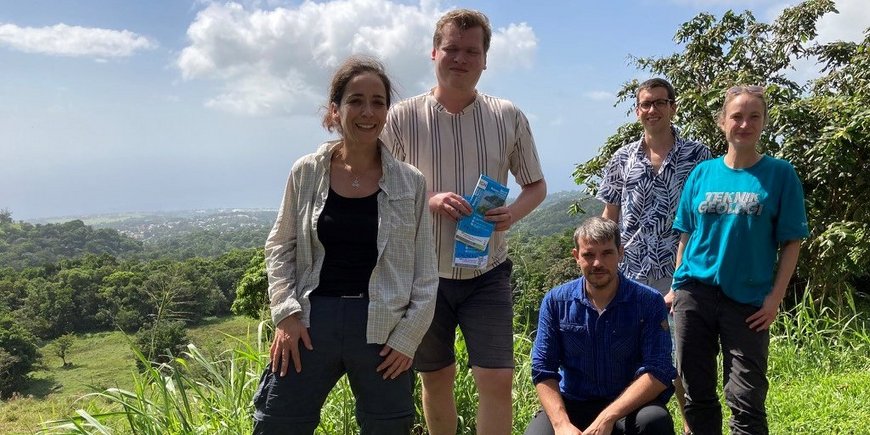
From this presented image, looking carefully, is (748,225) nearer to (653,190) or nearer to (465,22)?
(653,190)

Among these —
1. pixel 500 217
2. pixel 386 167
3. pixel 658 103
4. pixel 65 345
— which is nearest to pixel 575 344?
pixel 500 217

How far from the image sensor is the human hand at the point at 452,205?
2.38 metres

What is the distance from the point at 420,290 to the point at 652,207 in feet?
4.70

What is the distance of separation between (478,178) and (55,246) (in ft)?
261

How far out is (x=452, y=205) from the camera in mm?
2381

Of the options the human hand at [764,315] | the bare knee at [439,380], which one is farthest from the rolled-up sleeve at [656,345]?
the bare knee at [439,380]

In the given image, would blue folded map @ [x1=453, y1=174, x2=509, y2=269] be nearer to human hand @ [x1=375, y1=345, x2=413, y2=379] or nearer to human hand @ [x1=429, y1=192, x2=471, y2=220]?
human hand @ [x1=429, y1=192, x2=471, y2=220]

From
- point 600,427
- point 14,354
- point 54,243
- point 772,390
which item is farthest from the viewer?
point 54,243

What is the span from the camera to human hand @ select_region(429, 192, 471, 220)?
2375 millimetres

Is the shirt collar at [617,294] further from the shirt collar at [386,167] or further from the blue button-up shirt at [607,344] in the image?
the shirt collar at [386,167]

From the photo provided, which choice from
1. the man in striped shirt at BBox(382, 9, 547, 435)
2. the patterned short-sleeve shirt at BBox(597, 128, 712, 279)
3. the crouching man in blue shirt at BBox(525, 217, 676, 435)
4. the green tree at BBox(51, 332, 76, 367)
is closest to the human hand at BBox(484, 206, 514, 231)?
the man in striped shirt at BBox(382, 9, 547, 435)

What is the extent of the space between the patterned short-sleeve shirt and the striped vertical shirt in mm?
709

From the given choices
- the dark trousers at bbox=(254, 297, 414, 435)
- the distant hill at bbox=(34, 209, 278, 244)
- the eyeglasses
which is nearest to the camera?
the dark trousers at bbox=(254, 297, 414, 435)

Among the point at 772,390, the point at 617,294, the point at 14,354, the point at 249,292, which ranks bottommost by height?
the point at 14,354
